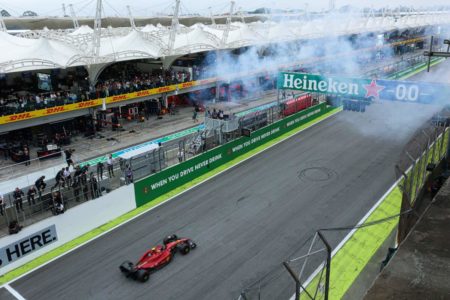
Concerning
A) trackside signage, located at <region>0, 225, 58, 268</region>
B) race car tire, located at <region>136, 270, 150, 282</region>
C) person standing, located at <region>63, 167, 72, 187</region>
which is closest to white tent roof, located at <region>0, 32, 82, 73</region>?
person standing, located at <region>63, 167, 72, 187</region>

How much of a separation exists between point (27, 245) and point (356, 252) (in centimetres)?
1061

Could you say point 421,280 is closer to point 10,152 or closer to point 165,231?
point 165,231

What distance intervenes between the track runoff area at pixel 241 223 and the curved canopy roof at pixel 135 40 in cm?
1323

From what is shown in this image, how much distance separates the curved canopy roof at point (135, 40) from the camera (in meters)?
24.2

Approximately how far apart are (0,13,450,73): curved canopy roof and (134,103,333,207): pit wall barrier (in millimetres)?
11888

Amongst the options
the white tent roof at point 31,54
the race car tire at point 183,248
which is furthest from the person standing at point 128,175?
the white tent roof at point 31,54

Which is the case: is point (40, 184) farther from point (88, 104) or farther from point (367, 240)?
point (88, 104)

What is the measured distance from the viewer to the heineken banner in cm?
1703

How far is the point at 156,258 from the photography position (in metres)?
12.2

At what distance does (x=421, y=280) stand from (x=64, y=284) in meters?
9.95

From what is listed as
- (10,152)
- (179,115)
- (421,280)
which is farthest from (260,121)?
(421,280)

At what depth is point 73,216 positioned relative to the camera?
554 inches

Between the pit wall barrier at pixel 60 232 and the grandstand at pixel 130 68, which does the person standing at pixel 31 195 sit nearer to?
the pit wall barrier at pixel 60 232

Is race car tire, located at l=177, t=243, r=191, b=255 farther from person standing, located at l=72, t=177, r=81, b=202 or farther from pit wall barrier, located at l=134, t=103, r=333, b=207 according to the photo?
person standing, located at l=72, t=177, r=81, b=202
